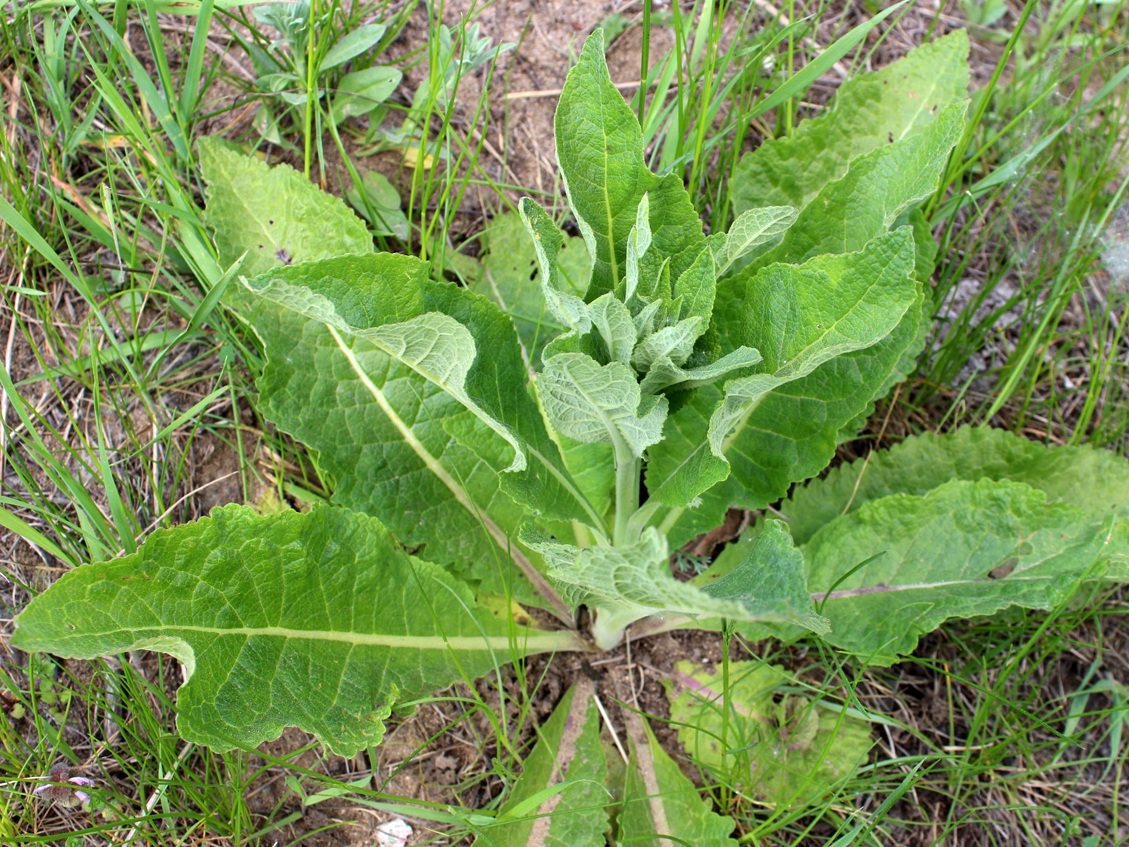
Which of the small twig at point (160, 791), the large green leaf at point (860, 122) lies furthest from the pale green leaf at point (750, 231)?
the small twig at point (160, 791)

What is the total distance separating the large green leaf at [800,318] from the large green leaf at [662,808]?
31.9 inches

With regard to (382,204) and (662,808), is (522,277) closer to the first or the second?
(382,204)

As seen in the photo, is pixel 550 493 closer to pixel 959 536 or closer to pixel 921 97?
pixel 959 536

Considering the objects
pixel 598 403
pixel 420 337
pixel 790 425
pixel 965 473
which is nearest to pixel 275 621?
pixel 420 337

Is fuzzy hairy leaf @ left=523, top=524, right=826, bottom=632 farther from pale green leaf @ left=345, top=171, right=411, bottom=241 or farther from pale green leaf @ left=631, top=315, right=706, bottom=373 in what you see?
pale green leaf @ left=345, top=171, right=411, bottom=241

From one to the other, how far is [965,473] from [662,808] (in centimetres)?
125

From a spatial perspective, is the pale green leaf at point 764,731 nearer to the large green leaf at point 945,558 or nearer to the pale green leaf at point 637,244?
the large green leaf at point 945,558

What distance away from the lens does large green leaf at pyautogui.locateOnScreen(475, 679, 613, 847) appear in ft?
7.45

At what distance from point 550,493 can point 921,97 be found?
1.52m

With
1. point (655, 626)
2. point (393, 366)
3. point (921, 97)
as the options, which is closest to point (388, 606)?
point (393, 366)

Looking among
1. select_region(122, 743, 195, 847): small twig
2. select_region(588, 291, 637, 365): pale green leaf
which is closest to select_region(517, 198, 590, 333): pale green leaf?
select_region(588, 291, 637, 365): pale green leaf

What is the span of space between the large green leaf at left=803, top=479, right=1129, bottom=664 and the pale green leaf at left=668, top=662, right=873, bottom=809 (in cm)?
30

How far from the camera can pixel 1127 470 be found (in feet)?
8.27

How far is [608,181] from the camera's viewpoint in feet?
6.47
